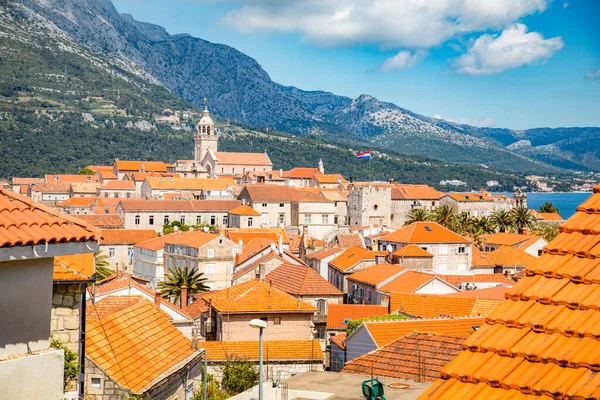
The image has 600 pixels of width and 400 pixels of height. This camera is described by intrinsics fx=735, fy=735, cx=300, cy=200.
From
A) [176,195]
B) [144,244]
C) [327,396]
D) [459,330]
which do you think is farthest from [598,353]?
[176,195]

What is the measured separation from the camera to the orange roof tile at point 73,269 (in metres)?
8.16

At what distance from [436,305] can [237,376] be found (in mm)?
15790

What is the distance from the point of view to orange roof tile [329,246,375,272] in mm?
58250

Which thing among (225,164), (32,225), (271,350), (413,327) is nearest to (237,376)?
(271,350)

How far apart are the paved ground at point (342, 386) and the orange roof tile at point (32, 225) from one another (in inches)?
400

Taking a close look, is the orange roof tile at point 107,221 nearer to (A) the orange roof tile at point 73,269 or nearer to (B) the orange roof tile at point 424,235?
(B) the orange roof tile at point 424,235

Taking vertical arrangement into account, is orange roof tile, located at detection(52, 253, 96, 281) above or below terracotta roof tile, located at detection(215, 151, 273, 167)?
below

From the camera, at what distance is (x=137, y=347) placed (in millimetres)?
16547

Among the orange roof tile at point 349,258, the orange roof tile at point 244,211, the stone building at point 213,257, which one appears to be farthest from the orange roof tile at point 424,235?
the orange roof tile at point 244,211

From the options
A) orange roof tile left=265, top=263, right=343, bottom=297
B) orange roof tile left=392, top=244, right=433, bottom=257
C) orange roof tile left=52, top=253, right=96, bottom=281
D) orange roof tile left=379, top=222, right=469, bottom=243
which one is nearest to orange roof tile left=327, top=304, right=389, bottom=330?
orange roof tile left=265, top=263, right=343, bottom=297

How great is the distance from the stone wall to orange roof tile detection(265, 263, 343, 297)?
112ft

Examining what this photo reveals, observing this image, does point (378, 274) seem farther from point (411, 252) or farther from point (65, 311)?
point (65, 311)

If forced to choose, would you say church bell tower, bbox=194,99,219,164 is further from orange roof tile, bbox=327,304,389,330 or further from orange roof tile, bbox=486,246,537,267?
orange roof tile, bbox=327,304,389,330

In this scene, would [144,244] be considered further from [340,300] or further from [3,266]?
[3,266]
